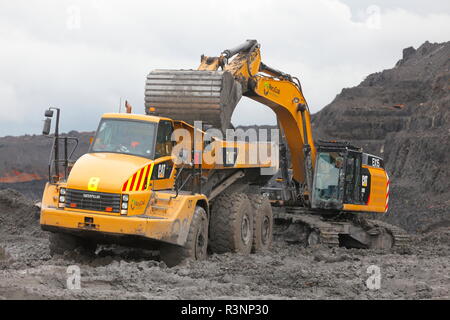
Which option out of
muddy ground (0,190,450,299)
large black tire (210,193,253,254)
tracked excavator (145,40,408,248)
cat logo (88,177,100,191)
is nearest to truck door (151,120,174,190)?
cat logo (88,177,100,191)

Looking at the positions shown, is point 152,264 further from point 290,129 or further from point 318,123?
point 318,123

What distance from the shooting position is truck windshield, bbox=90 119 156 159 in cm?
1182

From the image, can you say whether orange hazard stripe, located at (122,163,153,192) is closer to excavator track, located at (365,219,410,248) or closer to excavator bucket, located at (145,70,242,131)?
excavator bucket, located at (145,70,242,131)

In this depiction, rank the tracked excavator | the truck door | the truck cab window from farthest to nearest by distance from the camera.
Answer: the tracked excavator
the truck cab window
the truck door

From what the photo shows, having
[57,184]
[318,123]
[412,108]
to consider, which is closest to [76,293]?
[57,184]

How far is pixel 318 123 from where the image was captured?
56.8 meters

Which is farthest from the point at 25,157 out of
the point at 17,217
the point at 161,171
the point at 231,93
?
the point at 161,171

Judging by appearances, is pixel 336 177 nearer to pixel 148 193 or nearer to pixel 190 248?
pixel 190 248

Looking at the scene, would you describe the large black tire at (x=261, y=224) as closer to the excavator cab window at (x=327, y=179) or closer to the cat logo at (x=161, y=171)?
the excavator cab window at (x=327, y=179)

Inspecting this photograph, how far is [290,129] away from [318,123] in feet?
130

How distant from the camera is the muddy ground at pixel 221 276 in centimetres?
873

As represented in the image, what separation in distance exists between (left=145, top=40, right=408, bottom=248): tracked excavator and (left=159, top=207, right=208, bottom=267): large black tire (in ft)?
11.9

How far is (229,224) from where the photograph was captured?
13328mm

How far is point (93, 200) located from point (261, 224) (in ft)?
15.8
